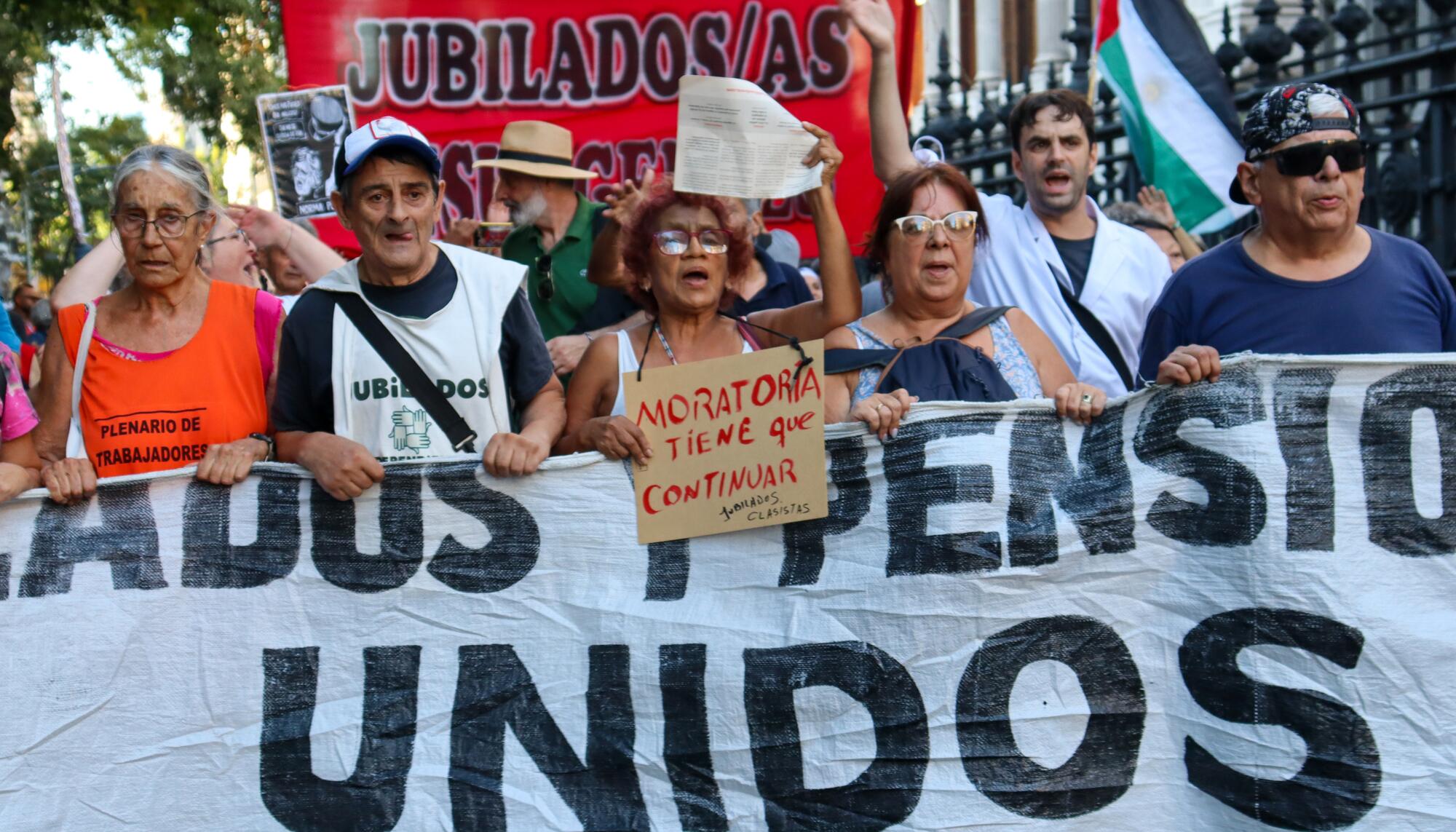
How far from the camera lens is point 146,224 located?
12.7 feet

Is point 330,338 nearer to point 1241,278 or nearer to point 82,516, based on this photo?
point 82,516

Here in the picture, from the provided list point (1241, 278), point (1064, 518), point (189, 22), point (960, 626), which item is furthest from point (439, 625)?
point (189, 22)

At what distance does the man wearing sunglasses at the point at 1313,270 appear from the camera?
3736 mm

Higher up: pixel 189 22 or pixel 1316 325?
pixel 189 22

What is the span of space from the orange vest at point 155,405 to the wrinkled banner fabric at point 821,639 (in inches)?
5.1

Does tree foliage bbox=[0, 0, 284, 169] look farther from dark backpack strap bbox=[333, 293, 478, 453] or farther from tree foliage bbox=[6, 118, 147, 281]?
tree foliage bbox=[6, 118, 147, 281]


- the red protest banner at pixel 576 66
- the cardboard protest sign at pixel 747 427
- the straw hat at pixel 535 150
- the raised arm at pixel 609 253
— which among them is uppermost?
the red protest banner at pixel 576 66

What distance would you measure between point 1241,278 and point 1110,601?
35.3 inches

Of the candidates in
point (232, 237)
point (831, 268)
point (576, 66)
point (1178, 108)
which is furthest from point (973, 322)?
point (576, 66)

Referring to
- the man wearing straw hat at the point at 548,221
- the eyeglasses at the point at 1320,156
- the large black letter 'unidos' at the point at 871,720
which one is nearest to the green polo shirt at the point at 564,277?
the man wearing straw hat at the point at 548,221

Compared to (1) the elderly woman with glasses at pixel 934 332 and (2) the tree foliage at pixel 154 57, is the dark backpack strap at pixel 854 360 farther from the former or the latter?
(2) the tree foliage at pixel 154 57

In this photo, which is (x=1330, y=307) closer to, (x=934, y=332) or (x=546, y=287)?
(x=934, y=332)

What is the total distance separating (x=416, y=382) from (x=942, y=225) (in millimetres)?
1369

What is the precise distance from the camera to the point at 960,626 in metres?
3.59
